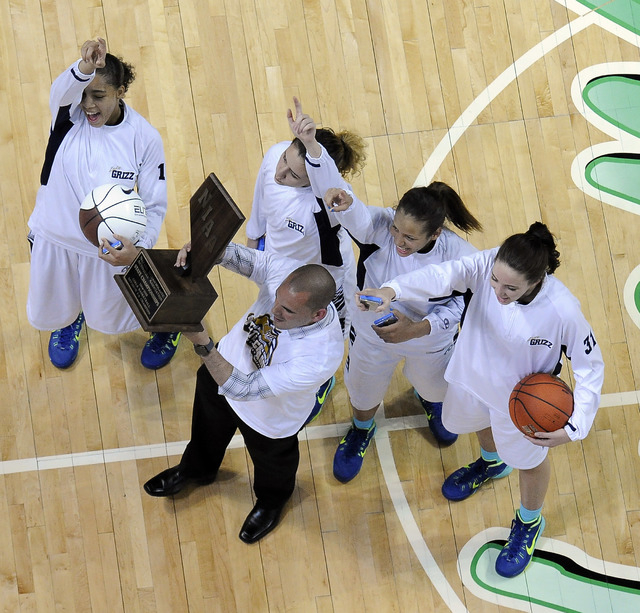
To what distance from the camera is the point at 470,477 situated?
4.85 metres

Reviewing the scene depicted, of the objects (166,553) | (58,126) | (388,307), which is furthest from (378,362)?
(58,126)

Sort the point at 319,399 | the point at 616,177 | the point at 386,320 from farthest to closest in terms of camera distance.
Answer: the point at 616,177, the point at 319,399, the point at 386,320

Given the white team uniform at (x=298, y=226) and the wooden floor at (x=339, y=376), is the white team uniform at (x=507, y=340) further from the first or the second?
the wooden floor at (x=339, y=376)

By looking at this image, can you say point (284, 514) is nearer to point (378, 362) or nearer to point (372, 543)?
point (372, 543)

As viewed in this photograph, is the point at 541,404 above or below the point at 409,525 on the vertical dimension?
above

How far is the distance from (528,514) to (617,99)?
122 inches

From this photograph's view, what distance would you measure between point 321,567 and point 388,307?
1.98 metres

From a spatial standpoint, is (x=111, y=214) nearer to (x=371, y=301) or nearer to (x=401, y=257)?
(x=371, y=301)

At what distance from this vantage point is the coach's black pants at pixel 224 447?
414 centimetres

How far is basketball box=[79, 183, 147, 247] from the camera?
369 cm

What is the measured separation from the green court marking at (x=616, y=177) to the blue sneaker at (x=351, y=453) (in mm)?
2417

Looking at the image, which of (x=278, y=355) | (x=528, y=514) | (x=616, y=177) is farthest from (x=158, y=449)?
(x=616, y=177)

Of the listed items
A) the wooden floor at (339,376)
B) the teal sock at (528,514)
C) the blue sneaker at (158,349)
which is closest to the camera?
the teal sock at (528,514)

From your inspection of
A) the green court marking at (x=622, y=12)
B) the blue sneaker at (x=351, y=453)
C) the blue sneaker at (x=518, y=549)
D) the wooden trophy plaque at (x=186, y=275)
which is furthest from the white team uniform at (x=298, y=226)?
the green court marking at (x=622, y=12)
